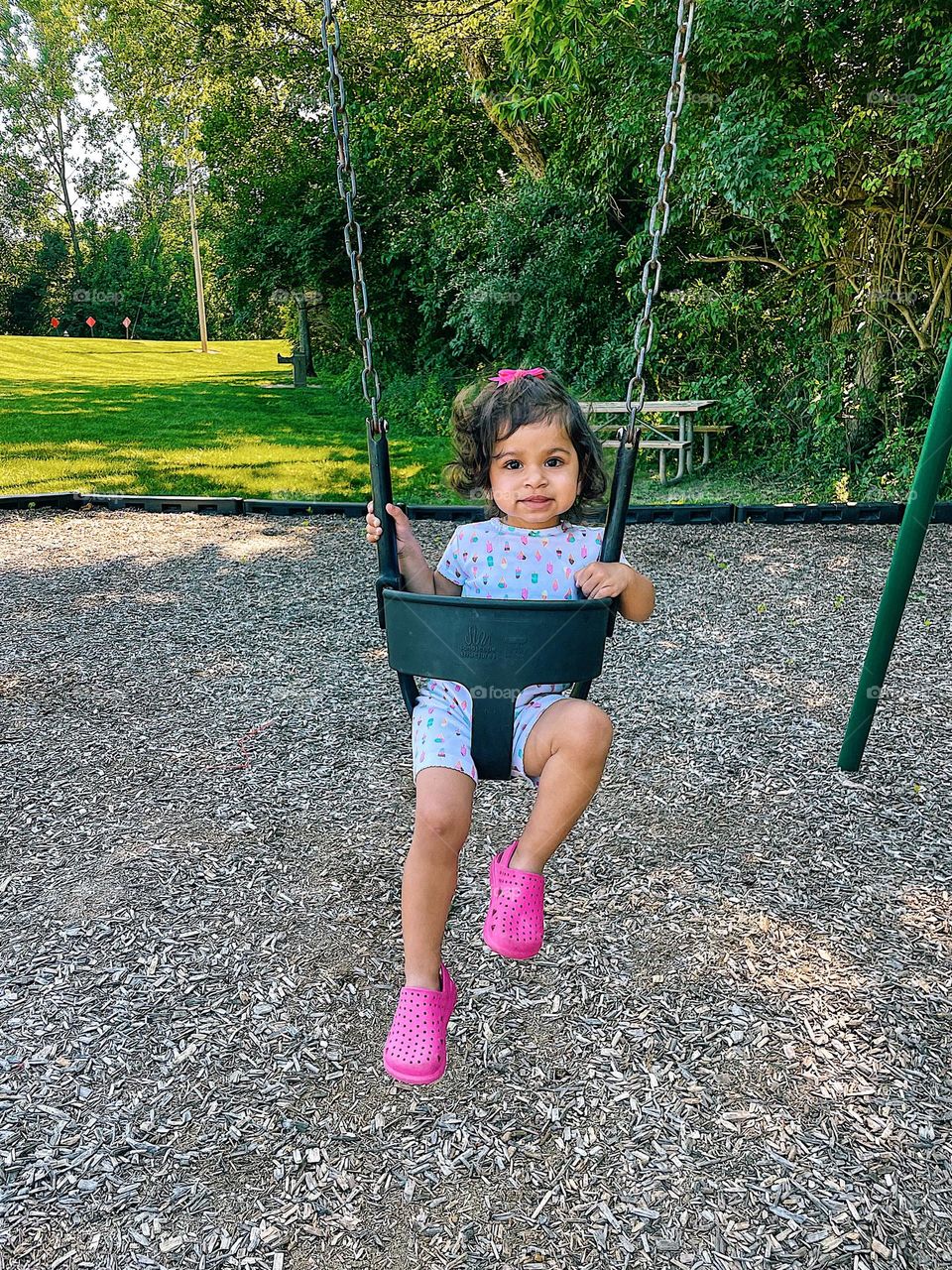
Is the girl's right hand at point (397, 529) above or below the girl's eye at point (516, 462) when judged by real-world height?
below

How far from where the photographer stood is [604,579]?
1.77m

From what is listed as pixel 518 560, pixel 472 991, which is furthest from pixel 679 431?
pixel 472 991

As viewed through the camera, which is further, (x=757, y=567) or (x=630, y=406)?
(x=757, y=567)

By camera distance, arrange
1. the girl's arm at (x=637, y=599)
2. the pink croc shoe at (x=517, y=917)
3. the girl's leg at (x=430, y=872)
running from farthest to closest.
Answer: the girl's arm at (x=637, y=599) → the pink croc shoe at (x=517, y=917) → the girl's leg at (x=430, y=872)

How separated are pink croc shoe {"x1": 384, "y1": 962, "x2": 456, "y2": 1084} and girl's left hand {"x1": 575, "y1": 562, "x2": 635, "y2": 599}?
2.39ft

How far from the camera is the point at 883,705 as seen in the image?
3.34 metres

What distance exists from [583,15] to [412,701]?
5.81m

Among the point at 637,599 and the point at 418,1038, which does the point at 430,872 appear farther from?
the point at 637,599

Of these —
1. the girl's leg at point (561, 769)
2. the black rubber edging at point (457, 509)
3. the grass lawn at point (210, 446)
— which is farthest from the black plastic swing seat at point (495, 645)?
the black rubber edging at point (457, 509)

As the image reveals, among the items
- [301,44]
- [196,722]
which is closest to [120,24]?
[301,44]

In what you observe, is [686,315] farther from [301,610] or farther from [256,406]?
[256,406]

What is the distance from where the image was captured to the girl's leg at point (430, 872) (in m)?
1.57

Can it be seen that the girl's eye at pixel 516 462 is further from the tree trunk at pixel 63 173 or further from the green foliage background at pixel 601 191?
the tree trunk at pixel 63 173

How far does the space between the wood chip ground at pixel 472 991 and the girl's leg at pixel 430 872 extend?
0.25 m
